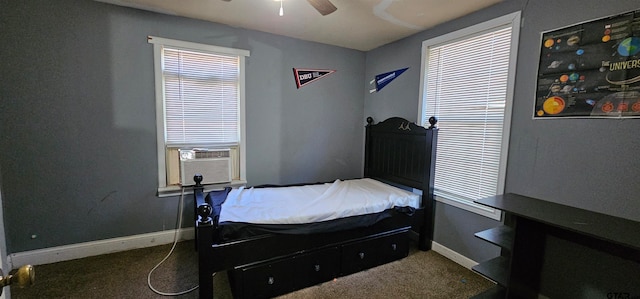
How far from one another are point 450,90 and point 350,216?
1.59 m

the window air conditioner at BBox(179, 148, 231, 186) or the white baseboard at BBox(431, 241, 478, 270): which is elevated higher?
the window air conditioner at BBox(179, 148, 231, 186)

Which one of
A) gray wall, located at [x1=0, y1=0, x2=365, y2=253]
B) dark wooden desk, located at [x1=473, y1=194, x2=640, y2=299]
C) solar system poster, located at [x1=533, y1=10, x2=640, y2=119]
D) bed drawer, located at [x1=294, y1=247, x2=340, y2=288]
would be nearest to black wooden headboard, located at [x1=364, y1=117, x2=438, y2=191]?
dark wooden desk, located at [x1=473, y1=194, x2=640, y2=299]

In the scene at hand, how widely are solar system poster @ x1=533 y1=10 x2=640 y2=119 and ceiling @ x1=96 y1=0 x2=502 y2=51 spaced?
68cm

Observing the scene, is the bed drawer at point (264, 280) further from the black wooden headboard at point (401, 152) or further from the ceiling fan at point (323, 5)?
→ the ceiling fan at point (323, 5)

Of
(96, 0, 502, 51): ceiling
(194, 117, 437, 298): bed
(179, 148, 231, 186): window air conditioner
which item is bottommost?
(194, 117, 437, 298): bed

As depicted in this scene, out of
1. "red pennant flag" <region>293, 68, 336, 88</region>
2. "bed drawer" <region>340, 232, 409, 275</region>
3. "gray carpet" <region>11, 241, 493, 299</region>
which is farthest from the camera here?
"red pennant flag" <region>293, 68, 336, 88</region>

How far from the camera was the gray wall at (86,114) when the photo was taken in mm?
2230

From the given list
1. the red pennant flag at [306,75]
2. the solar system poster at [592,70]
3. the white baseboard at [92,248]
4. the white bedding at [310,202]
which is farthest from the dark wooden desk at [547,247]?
the white baseboard at [92,248]

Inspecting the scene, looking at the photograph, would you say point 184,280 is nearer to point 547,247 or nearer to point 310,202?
point 310,202

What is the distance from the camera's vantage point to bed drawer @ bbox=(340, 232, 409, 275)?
7.57 feet

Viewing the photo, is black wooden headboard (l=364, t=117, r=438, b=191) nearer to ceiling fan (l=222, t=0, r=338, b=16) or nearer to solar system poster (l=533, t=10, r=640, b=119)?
solar system poster (l=533, t=10, r=640, b=119)

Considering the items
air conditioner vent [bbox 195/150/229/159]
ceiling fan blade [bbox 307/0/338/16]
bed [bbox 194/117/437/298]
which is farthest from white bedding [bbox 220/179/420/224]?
ceiling fan blade [bbox 307/0/338/16]

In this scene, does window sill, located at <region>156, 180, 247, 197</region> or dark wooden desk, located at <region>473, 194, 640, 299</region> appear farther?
window sill, located at <region>156, 180, 247, 197</region>

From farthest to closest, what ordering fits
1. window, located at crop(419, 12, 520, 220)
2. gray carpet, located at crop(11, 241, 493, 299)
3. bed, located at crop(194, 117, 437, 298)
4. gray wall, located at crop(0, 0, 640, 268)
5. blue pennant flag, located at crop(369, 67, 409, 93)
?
blue pennant flag, located at crop(369, 67, 409, 93)
window, located at crop(419, 12, 520, 220)
gray carpet, located at crop(11, 241, 493, 299)
bed, located at crop(194, 117, 437, 298)
gray wall, located at crop(0, 0, 640, 268)
